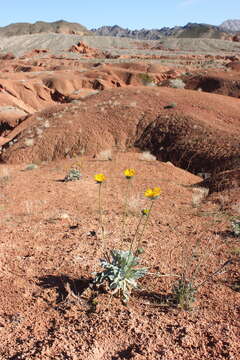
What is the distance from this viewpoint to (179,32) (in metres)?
143

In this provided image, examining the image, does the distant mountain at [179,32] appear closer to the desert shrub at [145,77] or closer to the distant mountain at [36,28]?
the distant mountain at [36,28]

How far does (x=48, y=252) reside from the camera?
3.75 m

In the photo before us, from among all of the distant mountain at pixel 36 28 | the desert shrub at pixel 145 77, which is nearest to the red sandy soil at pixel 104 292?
the desert shrub at pixel 145 77

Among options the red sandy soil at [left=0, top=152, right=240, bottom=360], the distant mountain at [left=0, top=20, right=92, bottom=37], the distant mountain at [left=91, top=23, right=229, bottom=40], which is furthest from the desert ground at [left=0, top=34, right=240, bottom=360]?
the distant mountain at [left=0, top=20, right=92, bottom=37]

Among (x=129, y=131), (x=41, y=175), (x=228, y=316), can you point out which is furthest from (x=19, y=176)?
(x=228, y=316)

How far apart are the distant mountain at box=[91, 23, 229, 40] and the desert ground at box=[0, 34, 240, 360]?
120 meters

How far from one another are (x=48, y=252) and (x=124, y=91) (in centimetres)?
1182

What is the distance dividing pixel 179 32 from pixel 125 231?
156932 millimetres

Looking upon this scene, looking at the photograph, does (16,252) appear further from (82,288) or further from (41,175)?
(41,175)

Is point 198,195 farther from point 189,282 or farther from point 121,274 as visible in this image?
point 121,274

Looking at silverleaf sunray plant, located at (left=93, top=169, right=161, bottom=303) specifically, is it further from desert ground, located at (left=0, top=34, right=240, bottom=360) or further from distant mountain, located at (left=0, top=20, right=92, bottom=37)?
distant mountain, located at (left=0, top=20, right=92, bottom=37)

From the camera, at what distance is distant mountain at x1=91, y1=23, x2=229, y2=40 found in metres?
123

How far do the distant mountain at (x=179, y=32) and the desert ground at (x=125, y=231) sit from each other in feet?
395

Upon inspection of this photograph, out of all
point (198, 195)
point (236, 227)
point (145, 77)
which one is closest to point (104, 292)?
point (236, 227)
